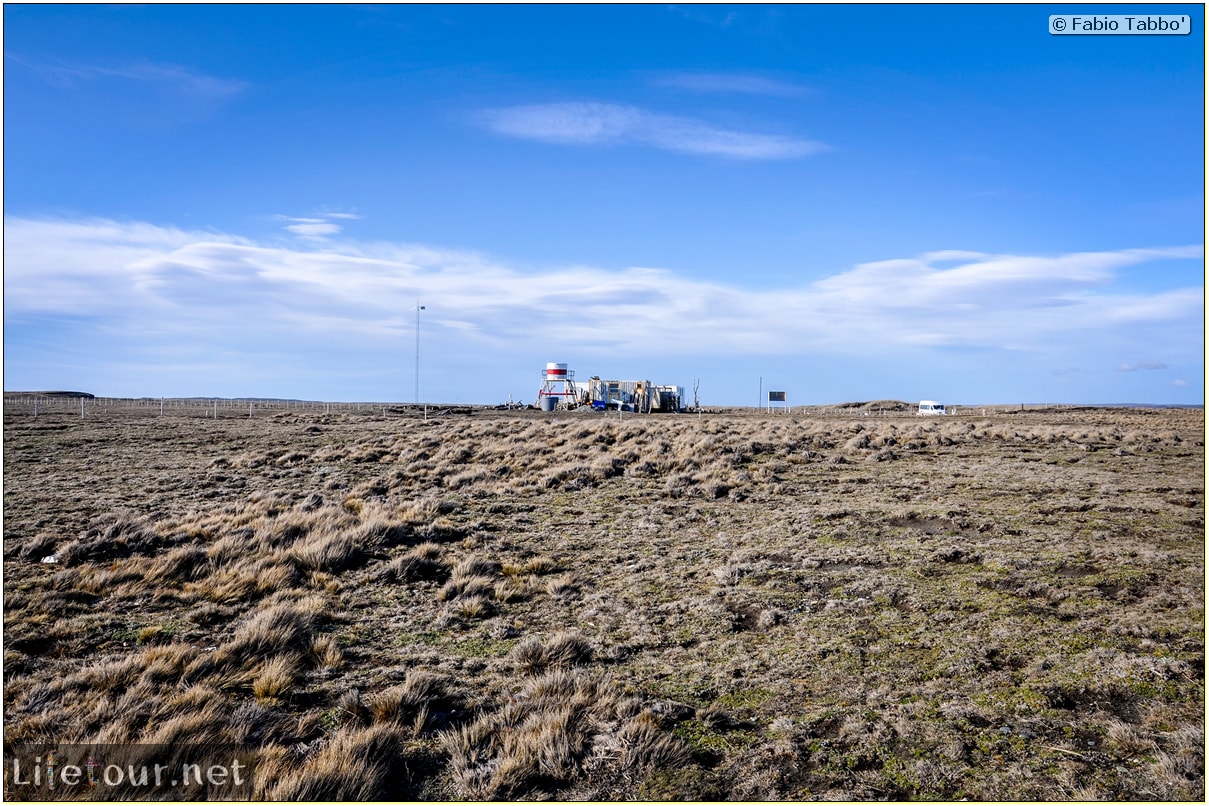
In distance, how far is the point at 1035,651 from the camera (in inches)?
254

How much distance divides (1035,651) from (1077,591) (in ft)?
7.55

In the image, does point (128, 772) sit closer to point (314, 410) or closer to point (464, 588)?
point (464, 588)

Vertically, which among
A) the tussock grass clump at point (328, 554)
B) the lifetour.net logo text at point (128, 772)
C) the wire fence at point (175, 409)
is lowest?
the lifetour.net logo text at point (128, 772)

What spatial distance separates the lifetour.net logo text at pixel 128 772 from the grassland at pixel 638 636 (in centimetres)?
17

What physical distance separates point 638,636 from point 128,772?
4.59 meters

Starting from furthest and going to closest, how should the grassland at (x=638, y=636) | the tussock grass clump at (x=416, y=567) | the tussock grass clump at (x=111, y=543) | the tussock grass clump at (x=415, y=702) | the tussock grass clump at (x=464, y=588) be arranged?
the tussock grass clump at (x=111, y=543)
the tussock grass clump at (x=416, y=567)
the tussock grass clump at (x=464, y=588)
the tussock grass clump at (x=415, y=702)
the grassland at (x=638, y=636)

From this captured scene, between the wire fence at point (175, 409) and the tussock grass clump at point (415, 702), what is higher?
the wire fence at point (175, 409)

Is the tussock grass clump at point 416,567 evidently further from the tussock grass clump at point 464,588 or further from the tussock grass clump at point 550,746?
the tussock grass clump at point 550,746

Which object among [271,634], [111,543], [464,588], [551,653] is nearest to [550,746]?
[551,653]

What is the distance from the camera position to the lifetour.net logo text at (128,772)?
4.40 m

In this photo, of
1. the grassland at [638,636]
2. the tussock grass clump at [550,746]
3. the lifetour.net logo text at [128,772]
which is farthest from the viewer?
the grassland at [638,636]

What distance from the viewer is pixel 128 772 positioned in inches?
179

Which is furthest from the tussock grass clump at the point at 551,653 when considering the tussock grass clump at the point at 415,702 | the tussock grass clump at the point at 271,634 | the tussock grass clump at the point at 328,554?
the tussock grass clump at the point at 328,554

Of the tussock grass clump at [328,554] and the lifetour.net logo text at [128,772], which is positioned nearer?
the lifetour.net logo text at [128,772]
